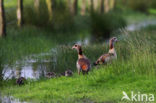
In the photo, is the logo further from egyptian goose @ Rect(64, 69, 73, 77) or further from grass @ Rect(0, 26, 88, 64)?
grass @ Rect(0, 26, 88, 64)

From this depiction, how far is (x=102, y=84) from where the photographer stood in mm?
12836

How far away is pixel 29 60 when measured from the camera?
18531 mm

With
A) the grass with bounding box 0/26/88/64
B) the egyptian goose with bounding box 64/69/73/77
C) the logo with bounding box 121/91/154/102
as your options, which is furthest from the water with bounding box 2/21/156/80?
the logo with bounding box 121/91/154/102

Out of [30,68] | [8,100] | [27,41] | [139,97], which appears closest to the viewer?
[139,97]

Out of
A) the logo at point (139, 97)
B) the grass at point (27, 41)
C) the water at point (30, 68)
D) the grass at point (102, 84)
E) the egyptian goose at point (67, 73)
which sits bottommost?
the logo at point (139, 97)

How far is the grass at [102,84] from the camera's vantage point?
38.5 feet

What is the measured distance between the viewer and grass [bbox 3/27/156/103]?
11750 millimetres

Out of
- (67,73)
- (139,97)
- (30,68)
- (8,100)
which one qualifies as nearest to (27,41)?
(30,68)

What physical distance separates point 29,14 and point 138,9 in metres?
32.3

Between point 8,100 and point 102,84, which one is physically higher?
point 102,84

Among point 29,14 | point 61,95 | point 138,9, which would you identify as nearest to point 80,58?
point 61,95

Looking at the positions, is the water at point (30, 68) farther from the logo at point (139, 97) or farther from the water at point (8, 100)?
the logo at point (139, 97)

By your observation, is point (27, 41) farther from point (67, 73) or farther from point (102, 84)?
point (102, 84)

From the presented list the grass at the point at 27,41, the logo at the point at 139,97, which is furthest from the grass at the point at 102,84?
the grass at the point at 27,41
